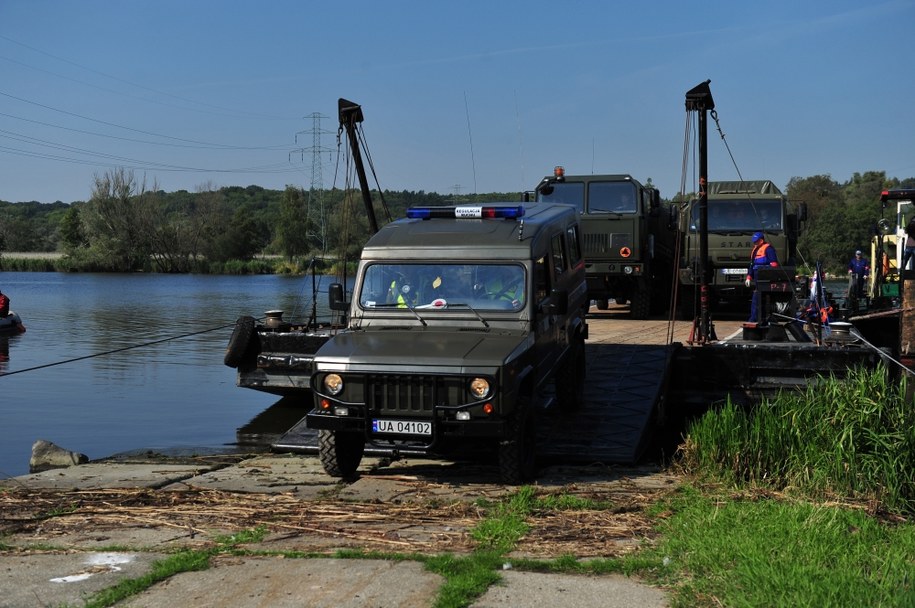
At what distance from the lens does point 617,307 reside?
2656 cm

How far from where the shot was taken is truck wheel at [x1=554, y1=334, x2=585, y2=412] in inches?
441

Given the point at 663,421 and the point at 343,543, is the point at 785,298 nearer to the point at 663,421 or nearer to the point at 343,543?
the point at 663,421

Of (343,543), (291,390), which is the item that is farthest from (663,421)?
(343,543)

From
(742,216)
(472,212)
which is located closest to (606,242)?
(742,216)

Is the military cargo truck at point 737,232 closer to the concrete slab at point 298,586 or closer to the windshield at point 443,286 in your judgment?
the windshield at point 443,286

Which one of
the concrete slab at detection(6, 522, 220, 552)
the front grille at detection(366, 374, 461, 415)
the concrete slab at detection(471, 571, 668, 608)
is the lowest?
the concrete slab at detection(6, 522, 220, 552)

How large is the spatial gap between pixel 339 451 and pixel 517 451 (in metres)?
1.53

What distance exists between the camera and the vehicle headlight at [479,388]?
827 centimetres

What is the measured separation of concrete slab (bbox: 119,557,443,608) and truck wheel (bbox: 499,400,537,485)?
2.51 metres

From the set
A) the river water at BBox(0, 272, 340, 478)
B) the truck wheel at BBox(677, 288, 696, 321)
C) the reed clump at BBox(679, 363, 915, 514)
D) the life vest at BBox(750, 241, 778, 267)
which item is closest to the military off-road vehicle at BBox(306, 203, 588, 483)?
the reed clump at BBox(679, 363, 915, 514)

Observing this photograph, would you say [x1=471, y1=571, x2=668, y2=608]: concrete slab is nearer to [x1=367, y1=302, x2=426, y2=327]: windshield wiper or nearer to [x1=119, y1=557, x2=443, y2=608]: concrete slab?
[x1=119, y1=557, x2=443, y2=608]: concrete slab

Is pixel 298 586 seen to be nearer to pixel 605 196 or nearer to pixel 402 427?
pixel 402 427

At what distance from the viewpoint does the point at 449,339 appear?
8914 millimetres

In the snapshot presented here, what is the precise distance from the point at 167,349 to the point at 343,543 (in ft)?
73.7
